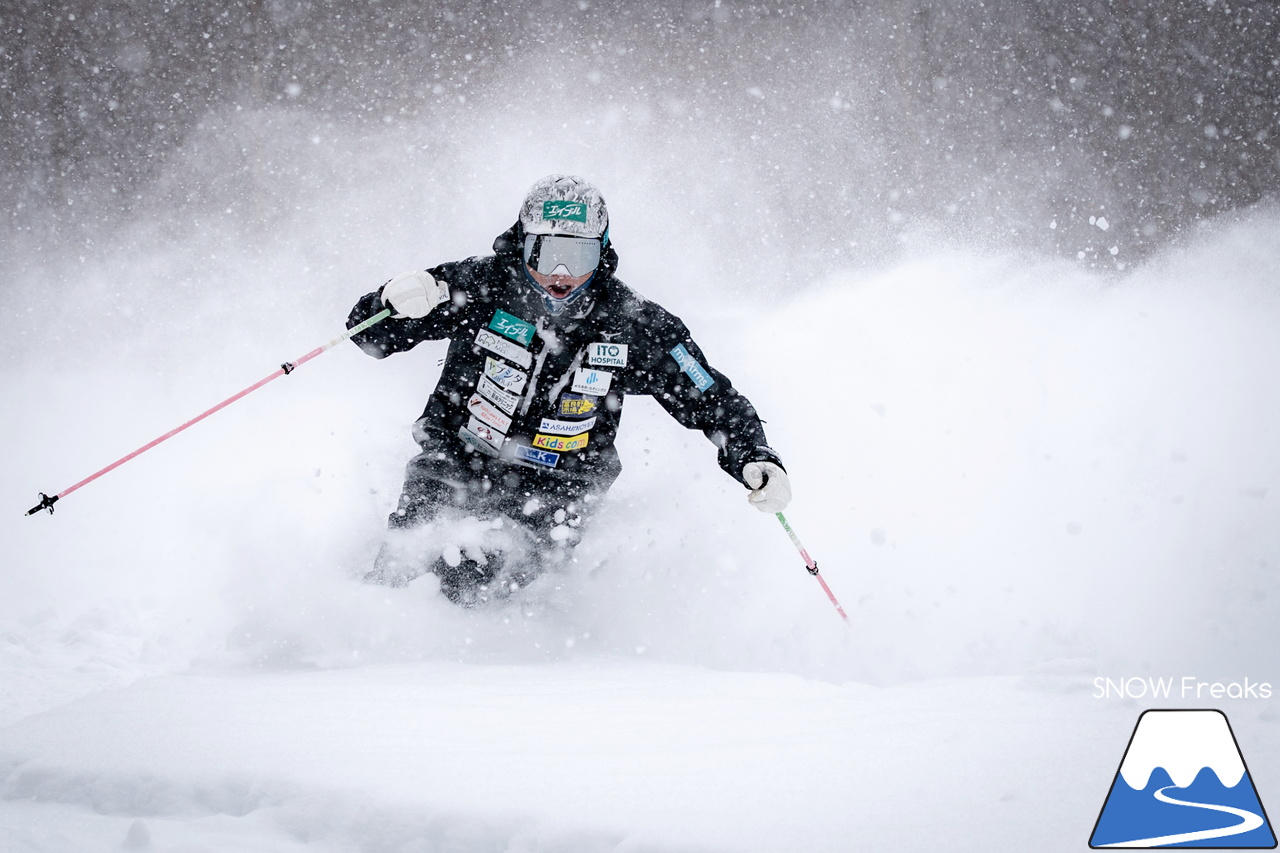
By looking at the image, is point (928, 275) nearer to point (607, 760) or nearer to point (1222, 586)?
point (1222, 586)

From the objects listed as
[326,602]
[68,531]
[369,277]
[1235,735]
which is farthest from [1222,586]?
[369,277]

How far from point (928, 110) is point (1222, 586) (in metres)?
5.26

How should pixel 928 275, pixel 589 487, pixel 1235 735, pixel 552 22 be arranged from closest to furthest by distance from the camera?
pixel 1235 735
pixel 589 487
pixel 928 275
pixel 552 22

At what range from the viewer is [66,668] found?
8.38ft

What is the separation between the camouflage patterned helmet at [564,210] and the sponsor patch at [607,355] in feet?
1.34

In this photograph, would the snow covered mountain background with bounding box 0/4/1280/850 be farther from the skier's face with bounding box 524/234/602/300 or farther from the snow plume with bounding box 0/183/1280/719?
the skier's face with bounding box 524/234/602/300

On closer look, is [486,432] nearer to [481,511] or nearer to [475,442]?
[475,442]

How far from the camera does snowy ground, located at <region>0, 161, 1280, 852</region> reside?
1.54 meters

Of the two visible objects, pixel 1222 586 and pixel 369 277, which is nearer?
pixel 1222 586

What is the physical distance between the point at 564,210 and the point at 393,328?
804mm

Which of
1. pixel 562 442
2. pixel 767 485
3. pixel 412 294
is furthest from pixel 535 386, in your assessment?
pixel 767 485

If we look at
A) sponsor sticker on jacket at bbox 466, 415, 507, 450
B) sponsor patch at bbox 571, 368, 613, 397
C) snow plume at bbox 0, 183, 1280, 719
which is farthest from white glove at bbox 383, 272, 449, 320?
snow plume at bbox 0, 183, 1280, 719

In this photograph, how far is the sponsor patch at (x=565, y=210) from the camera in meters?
2.76

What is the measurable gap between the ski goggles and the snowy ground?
1.37m
